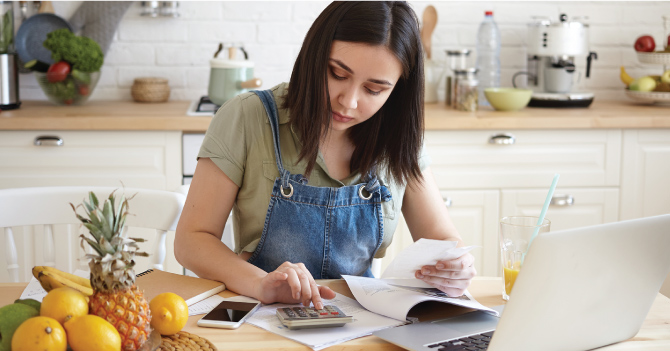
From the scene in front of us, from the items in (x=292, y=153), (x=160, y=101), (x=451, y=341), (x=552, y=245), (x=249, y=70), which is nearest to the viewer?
(x=552, y=245)

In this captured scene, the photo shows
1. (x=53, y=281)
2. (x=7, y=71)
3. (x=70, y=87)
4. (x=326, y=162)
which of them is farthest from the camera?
(x=70, y=87)

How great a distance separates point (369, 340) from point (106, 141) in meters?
1.69

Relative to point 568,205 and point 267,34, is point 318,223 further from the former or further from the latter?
point 267,34

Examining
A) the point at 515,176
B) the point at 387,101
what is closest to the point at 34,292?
the point at 387,101

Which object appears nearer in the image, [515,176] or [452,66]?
[515,176]

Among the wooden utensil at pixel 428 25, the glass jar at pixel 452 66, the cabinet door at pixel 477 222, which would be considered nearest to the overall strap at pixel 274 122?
the cabinet door at pixel 477 222

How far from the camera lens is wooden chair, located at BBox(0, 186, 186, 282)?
1.47 m

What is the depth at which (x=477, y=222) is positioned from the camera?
2654 mm

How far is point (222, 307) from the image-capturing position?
112 cm

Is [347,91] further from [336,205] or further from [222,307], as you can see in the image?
[222,307]

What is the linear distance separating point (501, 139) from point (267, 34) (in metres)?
1.08

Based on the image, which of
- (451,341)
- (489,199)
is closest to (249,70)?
(489,199)

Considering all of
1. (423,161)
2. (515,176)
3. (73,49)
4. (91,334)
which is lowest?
(515,176)

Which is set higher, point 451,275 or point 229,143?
point 229,143
